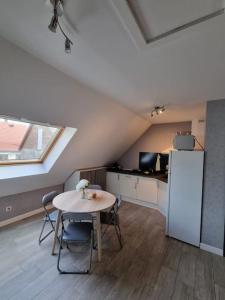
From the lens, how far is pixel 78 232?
78.5 inches

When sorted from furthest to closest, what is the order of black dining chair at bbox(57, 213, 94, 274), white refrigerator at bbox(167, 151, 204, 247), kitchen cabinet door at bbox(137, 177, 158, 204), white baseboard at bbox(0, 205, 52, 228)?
kitchen cabinet door at bbox(137, 177, 158, 204)
white baseboard at bbox(0, 205, 52, 228)
white refrigerator at bbox(167, 151, 204, 247)
black dining chair at bbox(57, 213, 94, 274)

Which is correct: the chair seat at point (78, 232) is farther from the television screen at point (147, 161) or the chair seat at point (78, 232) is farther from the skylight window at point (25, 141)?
the television screen at point (147, 161)

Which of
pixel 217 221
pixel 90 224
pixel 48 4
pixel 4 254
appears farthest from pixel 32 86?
pixel 217 221

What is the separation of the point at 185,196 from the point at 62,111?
2388 mm

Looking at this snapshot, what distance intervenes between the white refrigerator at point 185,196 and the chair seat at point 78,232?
1.49 meters

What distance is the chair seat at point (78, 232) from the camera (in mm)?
1863

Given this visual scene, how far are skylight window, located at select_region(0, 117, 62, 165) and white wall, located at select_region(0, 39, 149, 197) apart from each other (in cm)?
38

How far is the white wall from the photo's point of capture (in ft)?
5.22

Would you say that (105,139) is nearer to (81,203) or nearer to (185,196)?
(81,203)

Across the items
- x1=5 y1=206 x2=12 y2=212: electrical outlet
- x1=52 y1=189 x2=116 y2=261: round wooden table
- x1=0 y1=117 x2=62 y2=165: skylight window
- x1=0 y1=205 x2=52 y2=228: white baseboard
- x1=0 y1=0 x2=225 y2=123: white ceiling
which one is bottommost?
x1=0 y1=205 x2=52 y2=228: white baseboard

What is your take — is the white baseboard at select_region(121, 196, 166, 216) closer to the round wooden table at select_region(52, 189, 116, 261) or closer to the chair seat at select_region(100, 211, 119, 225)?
the chair seat at select_region(100, 211, 119, 225)

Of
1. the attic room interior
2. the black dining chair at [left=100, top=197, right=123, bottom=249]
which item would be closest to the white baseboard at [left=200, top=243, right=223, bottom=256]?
the attic room interior

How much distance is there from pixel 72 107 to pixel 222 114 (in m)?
2.26

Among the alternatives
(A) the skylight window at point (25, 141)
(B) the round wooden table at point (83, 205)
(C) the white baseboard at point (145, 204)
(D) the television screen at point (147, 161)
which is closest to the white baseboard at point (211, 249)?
(C) the white baseboard at point (145, 204)
